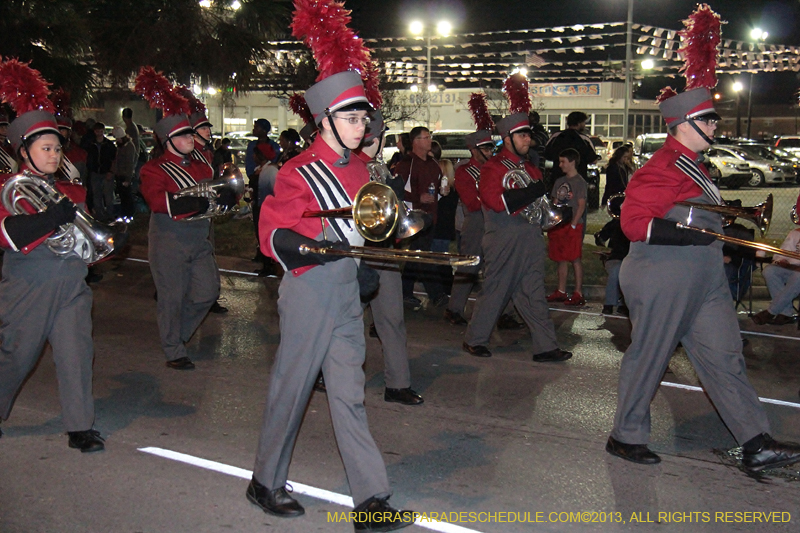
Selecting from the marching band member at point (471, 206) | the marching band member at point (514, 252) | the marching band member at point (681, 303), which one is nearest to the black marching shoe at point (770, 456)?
the marching band member at point (681, 303)

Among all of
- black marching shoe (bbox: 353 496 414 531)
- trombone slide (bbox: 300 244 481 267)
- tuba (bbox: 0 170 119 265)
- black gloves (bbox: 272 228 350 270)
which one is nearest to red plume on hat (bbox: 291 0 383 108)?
black gloves (bbox: 272 228 350 270)

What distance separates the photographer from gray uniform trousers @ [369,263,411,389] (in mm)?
6797

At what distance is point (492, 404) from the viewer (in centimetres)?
676

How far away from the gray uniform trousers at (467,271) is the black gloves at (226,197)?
3.14 m

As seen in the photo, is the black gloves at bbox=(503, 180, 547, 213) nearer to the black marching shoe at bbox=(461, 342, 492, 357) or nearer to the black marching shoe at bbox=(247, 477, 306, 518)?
the black marching shoe at bbox=(461, 342, 492, 357)

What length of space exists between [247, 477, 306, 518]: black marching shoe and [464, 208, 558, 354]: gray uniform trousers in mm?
3710

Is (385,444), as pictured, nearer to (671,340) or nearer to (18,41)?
(671,340)

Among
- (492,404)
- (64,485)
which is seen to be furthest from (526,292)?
(64,485)

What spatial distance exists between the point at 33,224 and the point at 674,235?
3.74 metres

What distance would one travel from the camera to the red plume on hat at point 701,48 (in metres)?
5.91

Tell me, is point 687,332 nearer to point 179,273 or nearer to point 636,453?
point 636,453

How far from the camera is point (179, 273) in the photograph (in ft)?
24.8

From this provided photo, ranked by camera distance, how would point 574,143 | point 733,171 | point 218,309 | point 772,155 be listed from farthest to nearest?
point 772,155
point 733,171
point 574,143
point 218,309

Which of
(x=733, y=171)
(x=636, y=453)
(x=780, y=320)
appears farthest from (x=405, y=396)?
(x=733, y=171)
